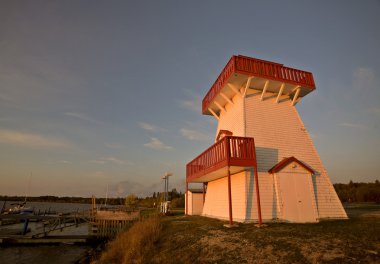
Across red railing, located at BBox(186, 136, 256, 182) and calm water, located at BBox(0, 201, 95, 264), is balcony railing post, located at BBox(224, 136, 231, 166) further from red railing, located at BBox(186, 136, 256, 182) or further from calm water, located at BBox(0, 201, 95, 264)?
calm water, located at BBox(0, 201, 95, 264)

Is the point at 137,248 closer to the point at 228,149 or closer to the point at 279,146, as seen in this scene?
the point at 228,149

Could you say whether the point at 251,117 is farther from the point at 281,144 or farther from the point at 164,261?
the point at 164,261

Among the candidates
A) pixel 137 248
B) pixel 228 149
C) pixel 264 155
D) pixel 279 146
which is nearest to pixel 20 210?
pixel 137 248

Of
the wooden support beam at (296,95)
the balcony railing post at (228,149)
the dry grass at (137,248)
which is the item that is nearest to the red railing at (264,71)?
the wooden support beam at (296,95)

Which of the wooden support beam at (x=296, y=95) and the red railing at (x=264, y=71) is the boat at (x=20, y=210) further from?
the wooden support beam at (x=296, y=95)

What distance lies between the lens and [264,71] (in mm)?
17344


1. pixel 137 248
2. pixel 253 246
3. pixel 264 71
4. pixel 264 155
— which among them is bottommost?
pixel 137 248

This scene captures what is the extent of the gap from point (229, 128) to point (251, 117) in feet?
8.19

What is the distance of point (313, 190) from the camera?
15539 millimetres

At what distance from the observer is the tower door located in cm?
1438

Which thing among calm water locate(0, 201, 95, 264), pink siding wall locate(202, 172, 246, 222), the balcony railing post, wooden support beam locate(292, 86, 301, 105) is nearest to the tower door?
pink siding wall locate(202, 172, 246, 222)

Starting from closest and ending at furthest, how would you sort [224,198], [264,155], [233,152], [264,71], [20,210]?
[233,152] < [264,155] < [264,71] < [224,198] < [20,210]

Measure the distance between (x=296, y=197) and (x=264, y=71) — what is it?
9.26 meters

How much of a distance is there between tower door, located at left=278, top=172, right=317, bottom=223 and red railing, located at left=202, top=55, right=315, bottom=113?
7286mm
